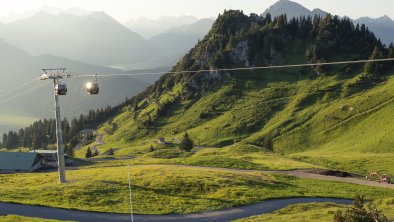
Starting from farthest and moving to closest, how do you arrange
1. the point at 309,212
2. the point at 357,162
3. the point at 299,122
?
the point at 299,122
the point at 357,162
the point at 309,212

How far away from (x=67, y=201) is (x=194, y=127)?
127012 millimetres

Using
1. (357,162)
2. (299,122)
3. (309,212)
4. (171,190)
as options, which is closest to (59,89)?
(171,190)

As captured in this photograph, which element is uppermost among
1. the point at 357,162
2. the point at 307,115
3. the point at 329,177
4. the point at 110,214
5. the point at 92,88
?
the point at 92,88

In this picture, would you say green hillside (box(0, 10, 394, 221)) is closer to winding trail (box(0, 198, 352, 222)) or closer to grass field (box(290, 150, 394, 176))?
grass field (box(290, 150, 394, 176))

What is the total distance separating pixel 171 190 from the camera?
5909 centimetres

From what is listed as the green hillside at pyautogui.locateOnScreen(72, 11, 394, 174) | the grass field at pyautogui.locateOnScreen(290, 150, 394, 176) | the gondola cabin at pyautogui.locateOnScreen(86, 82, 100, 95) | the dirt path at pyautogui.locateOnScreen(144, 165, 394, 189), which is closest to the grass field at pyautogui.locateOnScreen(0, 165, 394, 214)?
the dirt path at pyautogui.locateOnScreen(144, 165, 394, 189)

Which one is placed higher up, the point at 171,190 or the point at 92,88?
the point at 92,88

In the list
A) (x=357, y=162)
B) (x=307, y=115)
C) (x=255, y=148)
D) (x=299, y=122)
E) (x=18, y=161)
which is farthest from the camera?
(x=307, y=115)

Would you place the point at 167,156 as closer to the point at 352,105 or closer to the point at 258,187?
the point at 258,187

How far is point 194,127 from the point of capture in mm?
178125

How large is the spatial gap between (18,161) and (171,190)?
63.9 meters

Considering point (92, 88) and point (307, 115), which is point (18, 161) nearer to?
point (92, 88)

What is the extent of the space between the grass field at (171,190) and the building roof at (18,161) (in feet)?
120

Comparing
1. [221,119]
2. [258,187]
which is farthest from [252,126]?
[258,187]
